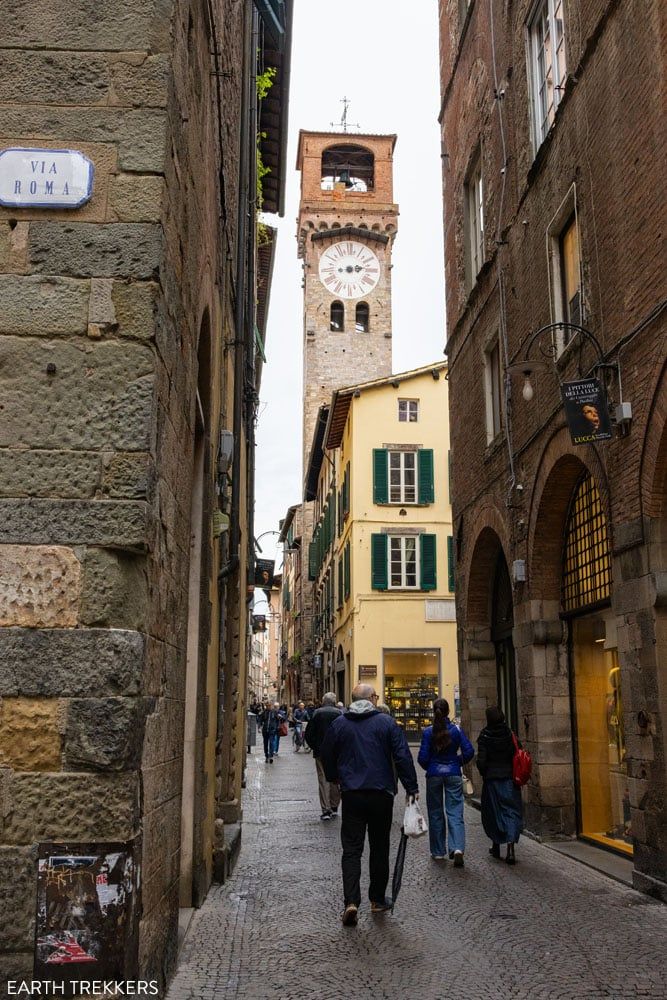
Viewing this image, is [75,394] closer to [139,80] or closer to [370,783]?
[139,80]

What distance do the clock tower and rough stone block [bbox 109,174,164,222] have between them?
136ft

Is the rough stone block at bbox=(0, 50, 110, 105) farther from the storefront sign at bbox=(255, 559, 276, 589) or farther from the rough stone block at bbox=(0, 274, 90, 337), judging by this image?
the storefront sign at bbox=(255, 559, 276, 589)

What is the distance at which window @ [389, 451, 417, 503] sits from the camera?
1147 inches

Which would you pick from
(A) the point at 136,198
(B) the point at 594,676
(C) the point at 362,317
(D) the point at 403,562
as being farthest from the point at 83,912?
(C) the point at 362,317

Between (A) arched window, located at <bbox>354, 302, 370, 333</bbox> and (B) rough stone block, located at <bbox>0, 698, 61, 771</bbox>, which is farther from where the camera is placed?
(A) arched window, located at <bbox>354, 302, 370, 333</bbox>

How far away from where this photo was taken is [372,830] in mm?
6695

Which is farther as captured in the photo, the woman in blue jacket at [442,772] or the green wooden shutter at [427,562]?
the green wooden shutter at [427,562]

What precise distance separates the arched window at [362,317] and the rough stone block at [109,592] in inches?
1755

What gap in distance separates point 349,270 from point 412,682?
2595 centimetres

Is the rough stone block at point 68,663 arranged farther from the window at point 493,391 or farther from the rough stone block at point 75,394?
the window at point 493,391

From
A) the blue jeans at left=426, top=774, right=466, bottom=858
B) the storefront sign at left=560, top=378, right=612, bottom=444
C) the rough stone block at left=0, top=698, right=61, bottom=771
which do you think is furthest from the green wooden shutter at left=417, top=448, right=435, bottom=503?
the rough stone block at left=0, top=698, right=61, bottom=771

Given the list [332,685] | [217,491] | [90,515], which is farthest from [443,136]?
[332,685]

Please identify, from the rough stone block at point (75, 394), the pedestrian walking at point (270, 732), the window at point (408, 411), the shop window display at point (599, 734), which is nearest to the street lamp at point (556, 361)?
the shop window display at point (599, 734)

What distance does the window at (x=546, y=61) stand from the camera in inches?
425
